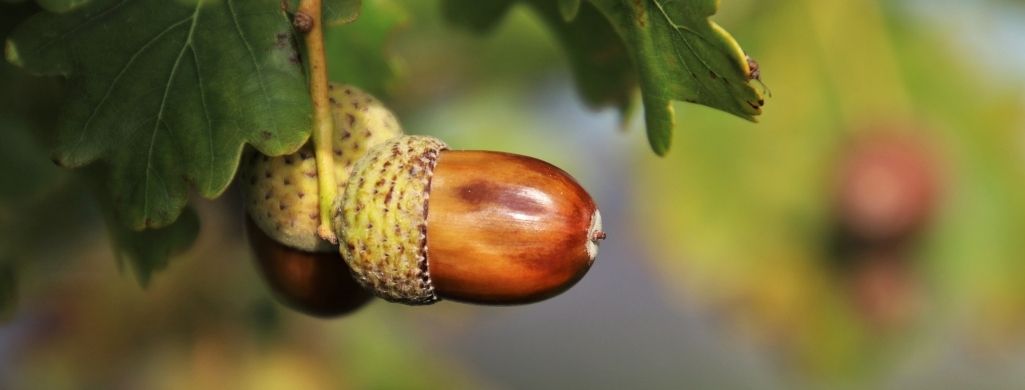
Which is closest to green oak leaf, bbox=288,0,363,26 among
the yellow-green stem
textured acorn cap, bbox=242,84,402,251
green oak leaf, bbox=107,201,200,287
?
the yellow-green stem

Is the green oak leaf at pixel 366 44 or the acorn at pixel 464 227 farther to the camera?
the green oak leaf at pixel 366 44

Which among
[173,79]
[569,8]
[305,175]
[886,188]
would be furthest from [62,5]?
[886,188]

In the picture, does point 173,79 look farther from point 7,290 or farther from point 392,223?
point 7,290

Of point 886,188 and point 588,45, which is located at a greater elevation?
point 588,45

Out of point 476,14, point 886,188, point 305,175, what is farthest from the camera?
point 886,188

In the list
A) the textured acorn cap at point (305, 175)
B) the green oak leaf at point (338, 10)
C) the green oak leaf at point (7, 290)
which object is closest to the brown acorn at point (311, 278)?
the textured acorn cap at point (305, 175)

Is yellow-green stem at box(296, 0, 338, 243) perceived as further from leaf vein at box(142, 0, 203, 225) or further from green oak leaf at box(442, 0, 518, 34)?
green oak leaf at box(442, 0, 518, 34)

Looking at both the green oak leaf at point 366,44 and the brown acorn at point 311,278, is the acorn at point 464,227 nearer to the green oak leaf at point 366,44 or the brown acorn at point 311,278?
the brown acorn at point 311,278
